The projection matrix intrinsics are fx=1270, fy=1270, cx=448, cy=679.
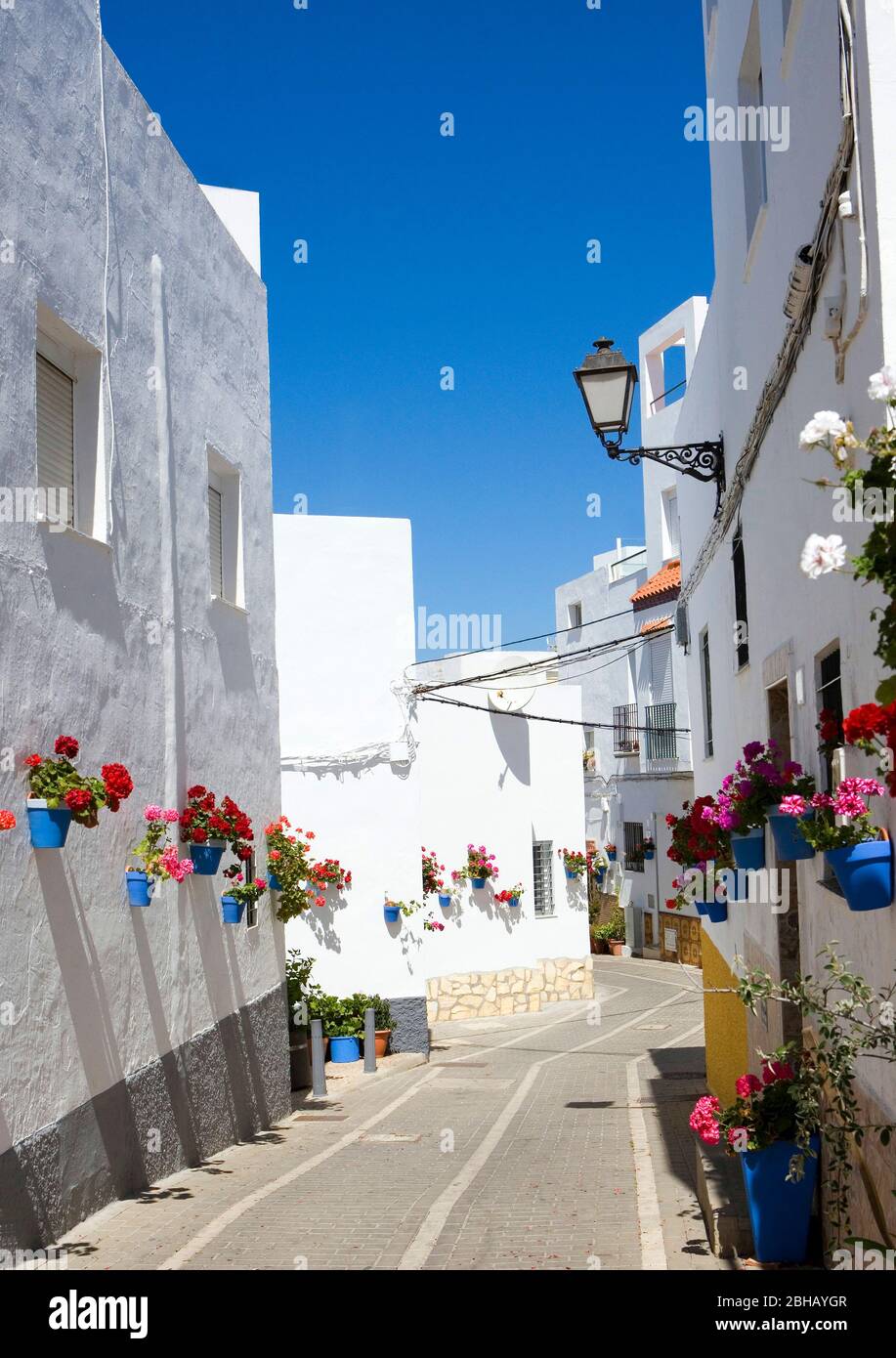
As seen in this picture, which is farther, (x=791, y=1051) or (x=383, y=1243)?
(x=383, y=1243)

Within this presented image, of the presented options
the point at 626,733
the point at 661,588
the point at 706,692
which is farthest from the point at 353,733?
the point at 626,733

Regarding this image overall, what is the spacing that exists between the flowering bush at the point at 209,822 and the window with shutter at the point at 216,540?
2.35m

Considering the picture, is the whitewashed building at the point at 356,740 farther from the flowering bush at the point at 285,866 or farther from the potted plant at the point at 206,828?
the potted plant at the point at 206,828

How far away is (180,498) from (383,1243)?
5.81 m

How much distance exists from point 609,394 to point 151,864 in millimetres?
4926

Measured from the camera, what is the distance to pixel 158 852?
28.6 ft

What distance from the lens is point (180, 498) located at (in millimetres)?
10281

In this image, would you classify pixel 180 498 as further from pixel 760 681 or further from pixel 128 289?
pixel 760 681

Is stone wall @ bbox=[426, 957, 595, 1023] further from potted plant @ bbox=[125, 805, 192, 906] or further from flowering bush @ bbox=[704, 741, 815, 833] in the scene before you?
flowering bush @ bbox=[704, 741, 815, 833]

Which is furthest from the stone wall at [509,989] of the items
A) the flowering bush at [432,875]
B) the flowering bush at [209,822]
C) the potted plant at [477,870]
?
the flowering bush at [209,822]

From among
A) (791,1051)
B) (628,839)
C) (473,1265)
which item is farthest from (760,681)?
(628,839)

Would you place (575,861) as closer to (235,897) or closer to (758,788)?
(235,897)

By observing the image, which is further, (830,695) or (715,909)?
(715,909)

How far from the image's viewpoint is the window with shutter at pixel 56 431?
7.77m
